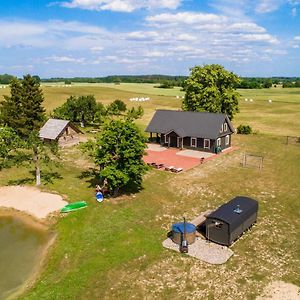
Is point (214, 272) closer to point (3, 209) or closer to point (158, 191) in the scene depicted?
point (158, 191)

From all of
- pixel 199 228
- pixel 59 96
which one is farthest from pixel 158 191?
pixel 59 96

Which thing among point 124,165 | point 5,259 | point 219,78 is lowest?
point 5,259

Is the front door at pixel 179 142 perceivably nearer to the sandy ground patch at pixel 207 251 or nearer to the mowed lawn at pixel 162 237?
the mowed lawn at pixel 162 237

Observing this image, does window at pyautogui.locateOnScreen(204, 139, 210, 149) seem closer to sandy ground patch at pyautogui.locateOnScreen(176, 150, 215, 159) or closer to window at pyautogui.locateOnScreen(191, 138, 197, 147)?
sandy ground patch at pyautogui.locateOnScreen(176, 150, 215, 159)

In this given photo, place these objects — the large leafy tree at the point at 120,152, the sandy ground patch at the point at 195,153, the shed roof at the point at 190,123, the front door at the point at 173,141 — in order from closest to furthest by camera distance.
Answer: the large leafy tree at the point at 120,152, the sandy ground patch at the point at 195,153, the shed roof at the point at 190,123, the front door at the point at 173,141

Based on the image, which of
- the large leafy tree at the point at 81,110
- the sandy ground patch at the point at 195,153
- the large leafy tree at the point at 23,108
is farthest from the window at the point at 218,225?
the large leafy tree at the point at 81,110

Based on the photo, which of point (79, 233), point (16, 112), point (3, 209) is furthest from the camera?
point (16, 112)

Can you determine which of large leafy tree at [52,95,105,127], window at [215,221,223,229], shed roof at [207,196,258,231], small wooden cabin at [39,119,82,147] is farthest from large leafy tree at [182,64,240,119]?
window at [215,221,223,229]
